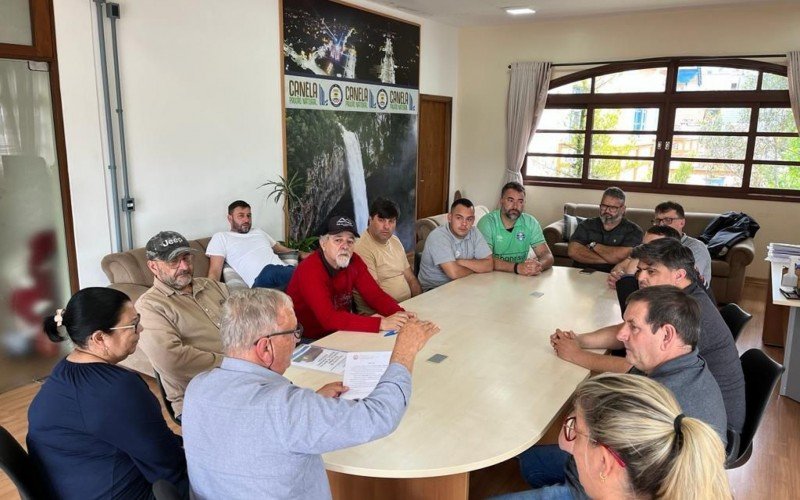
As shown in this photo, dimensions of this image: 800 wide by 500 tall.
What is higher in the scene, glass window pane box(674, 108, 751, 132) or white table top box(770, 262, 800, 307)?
glass window pane box(674, 108, 751, 132)

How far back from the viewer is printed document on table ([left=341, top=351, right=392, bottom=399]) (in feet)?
6.34

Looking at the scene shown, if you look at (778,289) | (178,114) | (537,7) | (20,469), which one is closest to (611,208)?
(778,289)

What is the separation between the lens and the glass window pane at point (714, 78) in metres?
6.63

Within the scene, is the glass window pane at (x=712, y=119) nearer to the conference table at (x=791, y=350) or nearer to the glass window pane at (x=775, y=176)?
the glass window pane at (x=775, y=176)

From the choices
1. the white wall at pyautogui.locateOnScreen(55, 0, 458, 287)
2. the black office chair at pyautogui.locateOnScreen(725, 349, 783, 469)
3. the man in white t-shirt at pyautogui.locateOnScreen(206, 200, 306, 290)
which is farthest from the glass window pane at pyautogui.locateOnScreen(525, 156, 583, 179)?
the black office chair at pyautogui.locateOnScreen(725, 349, 783, 469)

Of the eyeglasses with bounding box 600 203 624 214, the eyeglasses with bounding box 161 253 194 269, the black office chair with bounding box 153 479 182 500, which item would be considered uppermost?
the eyeglasses with bounding box 600 203 624 214

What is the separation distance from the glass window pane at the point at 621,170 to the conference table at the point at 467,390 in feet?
15.5

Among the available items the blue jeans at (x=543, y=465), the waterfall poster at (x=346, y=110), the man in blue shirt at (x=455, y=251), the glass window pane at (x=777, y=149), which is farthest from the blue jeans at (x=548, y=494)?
the glass window pane at (x=777, y=149)

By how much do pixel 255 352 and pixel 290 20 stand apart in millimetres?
4705

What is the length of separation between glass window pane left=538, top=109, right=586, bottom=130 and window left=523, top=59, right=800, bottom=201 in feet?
0.04

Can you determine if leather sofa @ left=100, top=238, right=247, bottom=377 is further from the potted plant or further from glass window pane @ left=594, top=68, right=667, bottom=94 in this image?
glass window pane @ left=594, top=68, right=667, bottom=94

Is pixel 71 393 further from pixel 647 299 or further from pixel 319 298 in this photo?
pixel 647 299

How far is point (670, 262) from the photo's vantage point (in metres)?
2.34

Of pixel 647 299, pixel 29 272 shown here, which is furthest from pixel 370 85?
pixel 647 299
